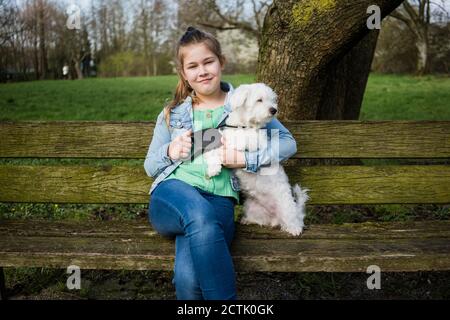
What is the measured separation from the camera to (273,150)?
2957 millimetres

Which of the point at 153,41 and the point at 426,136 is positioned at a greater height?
the point at 153,41

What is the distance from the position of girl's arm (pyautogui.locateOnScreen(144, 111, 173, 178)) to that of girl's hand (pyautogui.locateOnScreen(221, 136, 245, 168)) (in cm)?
33

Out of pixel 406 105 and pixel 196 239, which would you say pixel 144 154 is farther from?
pixel 406 105

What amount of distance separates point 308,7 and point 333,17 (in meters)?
0.20

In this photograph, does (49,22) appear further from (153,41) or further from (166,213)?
(166,213)

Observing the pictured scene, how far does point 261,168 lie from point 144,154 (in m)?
0.88

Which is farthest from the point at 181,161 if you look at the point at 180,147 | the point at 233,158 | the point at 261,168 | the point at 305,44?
the point at 305,44

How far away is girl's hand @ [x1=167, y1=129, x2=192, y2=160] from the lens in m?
2.81

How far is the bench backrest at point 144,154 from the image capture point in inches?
132

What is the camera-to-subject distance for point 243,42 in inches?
656

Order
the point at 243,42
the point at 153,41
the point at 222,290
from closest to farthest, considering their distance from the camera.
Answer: the point at 222,290 < the point at 243,42 < the point at 153,41

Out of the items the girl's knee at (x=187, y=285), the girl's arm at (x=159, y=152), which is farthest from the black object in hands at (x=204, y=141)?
the girl's knee at (x=187, y=285)

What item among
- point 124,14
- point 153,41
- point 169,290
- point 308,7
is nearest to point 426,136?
point 308,7

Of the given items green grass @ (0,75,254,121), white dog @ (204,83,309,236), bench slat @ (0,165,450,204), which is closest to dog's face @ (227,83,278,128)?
white dog @ (204,83,309,236)
